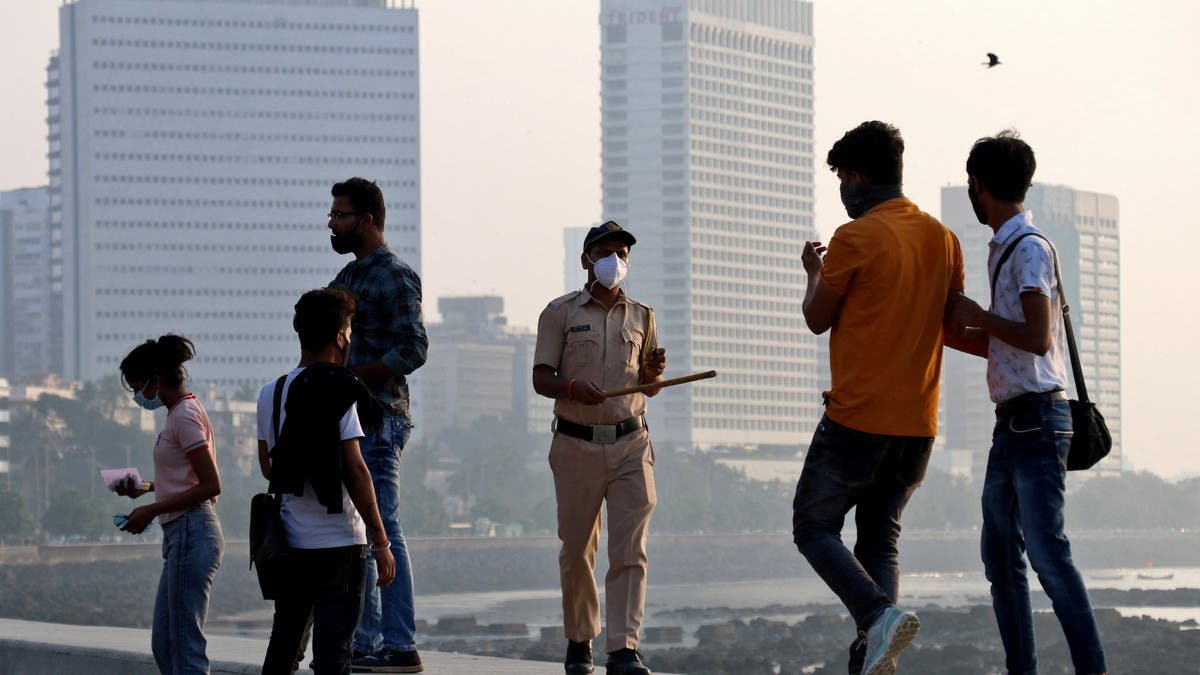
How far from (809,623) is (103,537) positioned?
4709cm

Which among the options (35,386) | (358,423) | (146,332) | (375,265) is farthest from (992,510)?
(146,332)

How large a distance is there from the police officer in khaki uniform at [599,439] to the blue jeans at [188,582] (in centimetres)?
137

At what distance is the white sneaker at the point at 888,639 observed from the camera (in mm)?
5414

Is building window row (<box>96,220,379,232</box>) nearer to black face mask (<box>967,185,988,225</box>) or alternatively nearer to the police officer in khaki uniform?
the police officer in khaki uniform

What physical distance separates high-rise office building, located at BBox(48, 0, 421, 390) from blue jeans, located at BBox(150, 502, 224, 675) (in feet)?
541

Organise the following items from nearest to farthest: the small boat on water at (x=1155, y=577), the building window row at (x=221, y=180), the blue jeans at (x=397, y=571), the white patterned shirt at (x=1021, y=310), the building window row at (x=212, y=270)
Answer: the white patterned shirt at (x=1021, y=310), the blue jeans at (x=397, y=571), the small boat on water at (x=1155, y=577), the building window row at (x=212, y=270), the building window row at (x=221, y=180)

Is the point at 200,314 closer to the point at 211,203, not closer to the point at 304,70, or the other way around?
the point at 211,203

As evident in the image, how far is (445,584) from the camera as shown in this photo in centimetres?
11344

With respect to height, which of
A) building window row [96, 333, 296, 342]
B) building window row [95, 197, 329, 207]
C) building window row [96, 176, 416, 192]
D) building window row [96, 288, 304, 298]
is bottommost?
building window row [96, 333, 296, 342]

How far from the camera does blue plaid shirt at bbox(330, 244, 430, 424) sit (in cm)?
751

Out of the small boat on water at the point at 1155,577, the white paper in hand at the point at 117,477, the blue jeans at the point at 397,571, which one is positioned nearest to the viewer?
the white paper in hand at the point at 117,477

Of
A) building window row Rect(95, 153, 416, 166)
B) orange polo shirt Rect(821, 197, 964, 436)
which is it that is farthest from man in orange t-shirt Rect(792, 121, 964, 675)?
building window row Rect(95, 153, 416, 166)

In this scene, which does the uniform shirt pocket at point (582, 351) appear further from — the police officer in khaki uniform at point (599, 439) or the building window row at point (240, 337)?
the building window row at point (240, 337)

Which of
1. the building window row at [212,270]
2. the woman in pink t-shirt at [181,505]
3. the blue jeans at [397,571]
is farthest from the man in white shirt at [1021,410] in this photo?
the building window row at [212,270]
